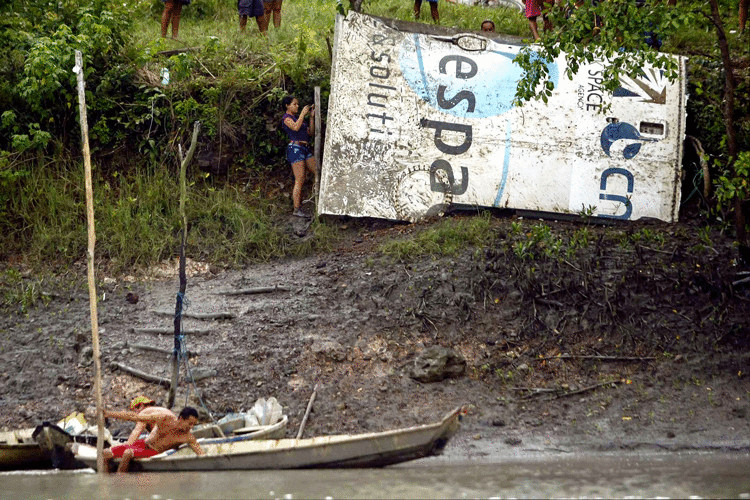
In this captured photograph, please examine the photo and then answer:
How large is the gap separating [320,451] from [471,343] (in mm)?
2986

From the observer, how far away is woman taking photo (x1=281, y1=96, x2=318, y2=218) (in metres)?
11.6

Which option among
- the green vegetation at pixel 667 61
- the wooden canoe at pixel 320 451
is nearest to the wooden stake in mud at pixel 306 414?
the wooden canoe at pixel 320 451

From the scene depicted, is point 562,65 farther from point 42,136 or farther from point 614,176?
point 42,136

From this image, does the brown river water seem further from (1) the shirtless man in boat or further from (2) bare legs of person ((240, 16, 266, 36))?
(2) bare legs of person ((240, 16, 266, 36))

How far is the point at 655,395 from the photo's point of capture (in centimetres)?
901

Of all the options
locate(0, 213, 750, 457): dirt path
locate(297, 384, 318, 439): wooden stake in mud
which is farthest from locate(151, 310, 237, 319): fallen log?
locate(297, 384, 318, 439): wooden stake in mud

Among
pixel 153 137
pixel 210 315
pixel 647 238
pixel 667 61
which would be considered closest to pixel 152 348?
pixel 210 315

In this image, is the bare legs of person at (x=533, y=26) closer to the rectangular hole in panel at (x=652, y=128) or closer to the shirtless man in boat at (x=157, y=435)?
the rectangular hole in panel at (x=652, y=128)

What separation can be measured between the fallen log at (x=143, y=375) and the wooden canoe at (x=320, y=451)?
165 cm

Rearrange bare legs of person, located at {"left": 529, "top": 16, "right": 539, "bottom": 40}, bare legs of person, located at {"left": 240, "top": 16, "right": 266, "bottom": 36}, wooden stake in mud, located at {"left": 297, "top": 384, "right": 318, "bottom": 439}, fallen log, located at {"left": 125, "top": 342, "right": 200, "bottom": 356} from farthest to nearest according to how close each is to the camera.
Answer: bare legs of person, located at {"left": 240, "top": 16, "right": 266, "bottom": 36}
bare legs of person, located at {"left": 529, "top": 16, "right": 539, "bottom": 40}
fallen log, located at {"left": 125, "top": 342, "right": 200, "bottom": 356}
wooden stake in mud, located at {"left": 297, "top": 384, "right": 318, "bottom": 439}

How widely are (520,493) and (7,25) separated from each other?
367 inches

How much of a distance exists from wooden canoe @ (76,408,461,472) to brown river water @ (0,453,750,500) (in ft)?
0.26

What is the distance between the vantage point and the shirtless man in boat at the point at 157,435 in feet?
25.1

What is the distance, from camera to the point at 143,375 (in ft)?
30.3
